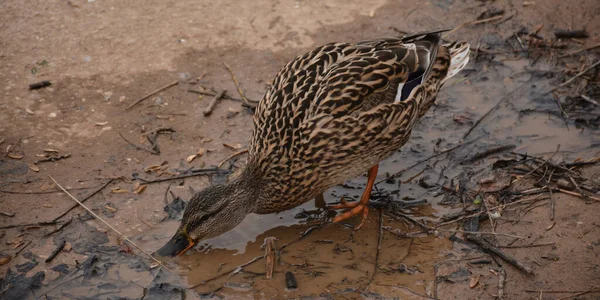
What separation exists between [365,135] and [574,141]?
2532 mm

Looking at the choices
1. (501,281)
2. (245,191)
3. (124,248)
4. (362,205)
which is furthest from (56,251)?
(501,281)

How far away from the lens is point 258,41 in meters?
8.31

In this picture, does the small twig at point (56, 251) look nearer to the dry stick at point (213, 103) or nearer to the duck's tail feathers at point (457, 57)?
the dry stick at point (213, 103)

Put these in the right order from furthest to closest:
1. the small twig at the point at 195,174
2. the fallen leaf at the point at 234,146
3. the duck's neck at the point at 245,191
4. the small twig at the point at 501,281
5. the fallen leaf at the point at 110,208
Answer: the fallen leaf at the point at 234,146
the small twig at the point at 195,174
the fallen leaf at the point at 110,208
the duck's neck at the point at 245,191
the small twig at the point at 501,281

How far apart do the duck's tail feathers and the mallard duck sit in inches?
17.6

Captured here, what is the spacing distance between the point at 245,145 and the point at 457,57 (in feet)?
7.58

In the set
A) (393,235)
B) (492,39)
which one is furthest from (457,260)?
(492,39)

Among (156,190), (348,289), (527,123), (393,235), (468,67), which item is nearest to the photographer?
(348,289)

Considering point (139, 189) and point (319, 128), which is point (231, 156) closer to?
point (139, 189)

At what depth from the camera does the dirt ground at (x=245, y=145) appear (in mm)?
5469

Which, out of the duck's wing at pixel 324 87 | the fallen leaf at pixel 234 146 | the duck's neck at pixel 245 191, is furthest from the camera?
the fallen leaf at pixel 234 146


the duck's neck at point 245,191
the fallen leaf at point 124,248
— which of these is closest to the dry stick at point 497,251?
the duck's neck at point 245,191

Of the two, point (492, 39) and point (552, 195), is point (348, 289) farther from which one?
point (492, 39)

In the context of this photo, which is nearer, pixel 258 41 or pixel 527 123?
pixel 527 123
